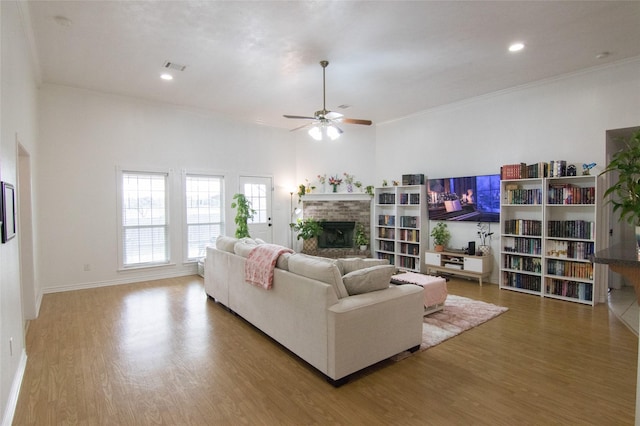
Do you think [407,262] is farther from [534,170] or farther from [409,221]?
[534,170]

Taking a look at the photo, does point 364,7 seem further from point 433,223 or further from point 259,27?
point 433,223

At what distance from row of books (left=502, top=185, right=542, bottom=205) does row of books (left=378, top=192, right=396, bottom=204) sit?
2.20 m

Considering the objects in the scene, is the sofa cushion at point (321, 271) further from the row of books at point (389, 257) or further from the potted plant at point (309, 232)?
the potted plant at point (309, 232)

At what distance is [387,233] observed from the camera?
7266mm

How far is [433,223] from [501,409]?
4.61m

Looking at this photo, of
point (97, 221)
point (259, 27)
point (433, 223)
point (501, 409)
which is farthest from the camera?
point (433, 223)

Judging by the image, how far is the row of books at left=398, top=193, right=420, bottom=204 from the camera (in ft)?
22.0

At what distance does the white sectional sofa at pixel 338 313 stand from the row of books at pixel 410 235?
364 centimetres

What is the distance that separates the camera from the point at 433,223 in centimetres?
670

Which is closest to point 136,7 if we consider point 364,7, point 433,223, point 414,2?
point 364,7

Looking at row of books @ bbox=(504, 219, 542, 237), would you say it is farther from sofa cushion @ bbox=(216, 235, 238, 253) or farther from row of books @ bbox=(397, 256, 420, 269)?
sofa cushion @ bbox=(216, 235, 238, 253)

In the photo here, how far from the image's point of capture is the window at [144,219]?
19.7 feet

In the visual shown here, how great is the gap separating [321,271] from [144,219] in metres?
4.68

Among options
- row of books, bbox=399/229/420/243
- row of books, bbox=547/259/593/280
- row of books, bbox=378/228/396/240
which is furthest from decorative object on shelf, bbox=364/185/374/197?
row of books, bbox=547/259/593/280
